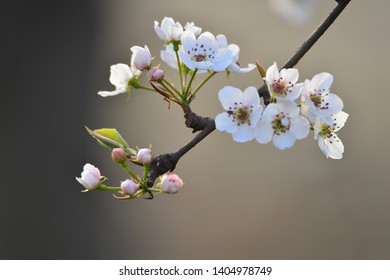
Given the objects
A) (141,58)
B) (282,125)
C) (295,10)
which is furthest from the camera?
(295,10)

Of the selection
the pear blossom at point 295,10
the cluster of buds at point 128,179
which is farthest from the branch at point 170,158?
the pear blossom at point 295,10

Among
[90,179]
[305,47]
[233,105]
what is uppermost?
[305,47]

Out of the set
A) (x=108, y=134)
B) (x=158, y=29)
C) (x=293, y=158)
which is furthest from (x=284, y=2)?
(x=293, y=158)

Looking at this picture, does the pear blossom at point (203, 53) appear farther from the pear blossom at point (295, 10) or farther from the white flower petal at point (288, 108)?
the pear blossom at point (295, 10)

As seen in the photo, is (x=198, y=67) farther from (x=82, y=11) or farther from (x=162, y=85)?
(x=82, y=11)

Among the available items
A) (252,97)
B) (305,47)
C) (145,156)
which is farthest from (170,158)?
(305,47)

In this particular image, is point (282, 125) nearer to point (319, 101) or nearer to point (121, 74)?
point (319, 101)
